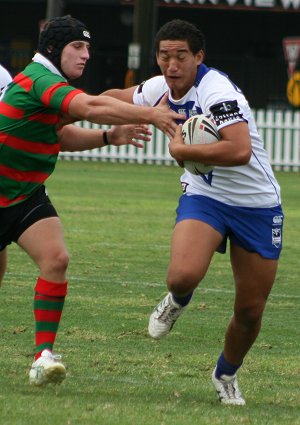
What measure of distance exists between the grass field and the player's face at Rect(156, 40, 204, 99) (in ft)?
5.88

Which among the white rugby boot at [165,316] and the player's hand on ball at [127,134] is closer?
the white rugby boot at [165,316]

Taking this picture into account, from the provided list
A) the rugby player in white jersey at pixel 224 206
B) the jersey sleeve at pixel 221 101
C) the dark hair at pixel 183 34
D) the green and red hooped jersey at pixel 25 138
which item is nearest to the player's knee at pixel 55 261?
the green and red hooped jersey at pixel 25 138

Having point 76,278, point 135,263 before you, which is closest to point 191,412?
point 76,278

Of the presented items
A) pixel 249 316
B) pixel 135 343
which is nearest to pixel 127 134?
pixel 249 316

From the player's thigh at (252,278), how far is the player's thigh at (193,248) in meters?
0.18

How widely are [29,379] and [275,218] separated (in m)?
1.72

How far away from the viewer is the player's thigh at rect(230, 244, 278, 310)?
764cm

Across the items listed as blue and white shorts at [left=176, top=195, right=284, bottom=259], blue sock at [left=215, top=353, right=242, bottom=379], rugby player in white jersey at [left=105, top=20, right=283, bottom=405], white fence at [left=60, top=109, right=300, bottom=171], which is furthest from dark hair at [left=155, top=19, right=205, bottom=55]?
white fence at [left=60, top=109, right=300, bottom=171]

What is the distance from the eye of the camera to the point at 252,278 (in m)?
7.64

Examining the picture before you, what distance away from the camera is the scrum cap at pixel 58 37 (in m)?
7.89

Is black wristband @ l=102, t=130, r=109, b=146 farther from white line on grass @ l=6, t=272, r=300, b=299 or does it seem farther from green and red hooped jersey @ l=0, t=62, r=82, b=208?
white line on grass @ l=6, t=272, r=300, b=299

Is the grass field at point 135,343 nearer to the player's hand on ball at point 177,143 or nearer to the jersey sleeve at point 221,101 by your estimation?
the player's hand on ball at point 177,143

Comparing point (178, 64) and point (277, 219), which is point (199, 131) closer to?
point (178, 64)

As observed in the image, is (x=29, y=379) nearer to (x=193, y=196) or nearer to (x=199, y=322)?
(x=193, y=196)
